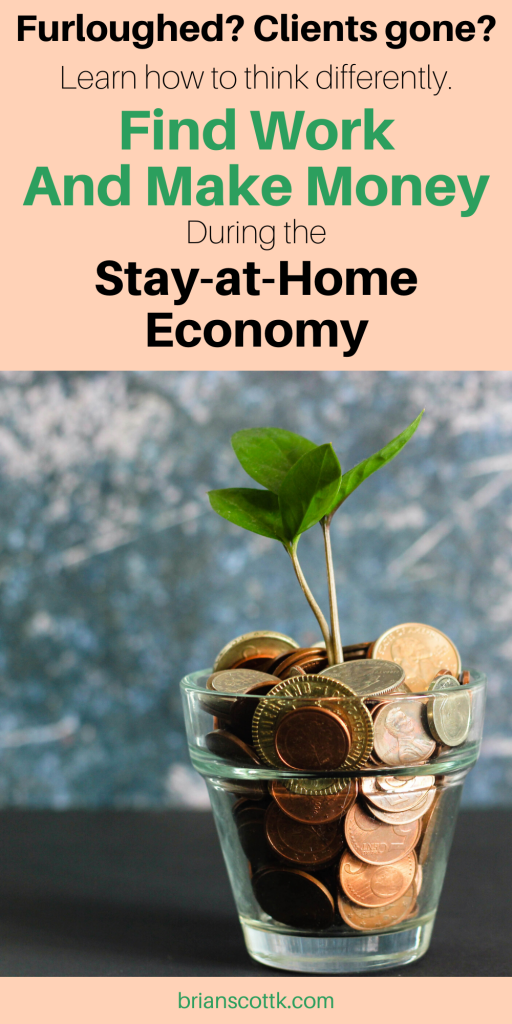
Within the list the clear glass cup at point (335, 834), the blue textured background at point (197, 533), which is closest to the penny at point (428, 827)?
the clear glass cup at point (335, 834)

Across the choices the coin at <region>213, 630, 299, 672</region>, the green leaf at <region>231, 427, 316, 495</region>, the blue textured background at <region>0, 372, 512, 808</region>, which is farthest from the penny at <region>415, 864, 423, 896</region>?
the blue textured background at <region>0, 372, 512, 808</region>

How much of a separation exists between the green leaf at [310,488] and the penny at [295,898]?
0.94 ft

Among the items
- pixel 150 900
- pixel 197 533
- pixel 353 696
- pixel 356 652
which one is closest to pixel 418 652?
pixel 356 652

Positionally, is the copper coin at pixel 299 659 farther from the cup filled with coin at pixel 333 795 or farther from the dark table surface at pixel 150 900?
the dark table surface at pixel 150 900

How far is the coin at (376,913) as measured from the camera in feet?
2.42

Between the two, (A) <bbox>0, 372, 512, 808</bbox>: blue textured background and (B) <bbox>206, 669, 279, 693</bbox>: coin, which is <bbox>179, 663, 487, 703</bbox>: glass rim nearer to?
(B) <bbox>206, 669, 279, 693</bbox>: coin

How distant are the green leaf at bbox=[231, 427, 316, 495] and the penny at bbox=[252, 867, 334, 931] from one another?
32 cm

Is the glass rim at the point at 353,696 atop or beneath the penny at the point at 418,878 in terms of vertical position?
atop

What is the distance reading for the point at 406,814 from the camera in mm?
752

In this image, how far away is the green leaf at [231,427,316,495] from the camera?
0.81 metres

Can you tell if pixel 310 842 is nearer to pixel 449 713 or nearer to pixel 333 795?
pixel 333 795

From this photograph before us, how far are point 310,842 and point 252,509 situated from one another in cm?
28

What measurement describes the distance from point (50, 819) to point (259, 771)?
0.69m

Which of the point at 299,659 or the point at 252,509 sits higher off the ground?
the point at 252,509
